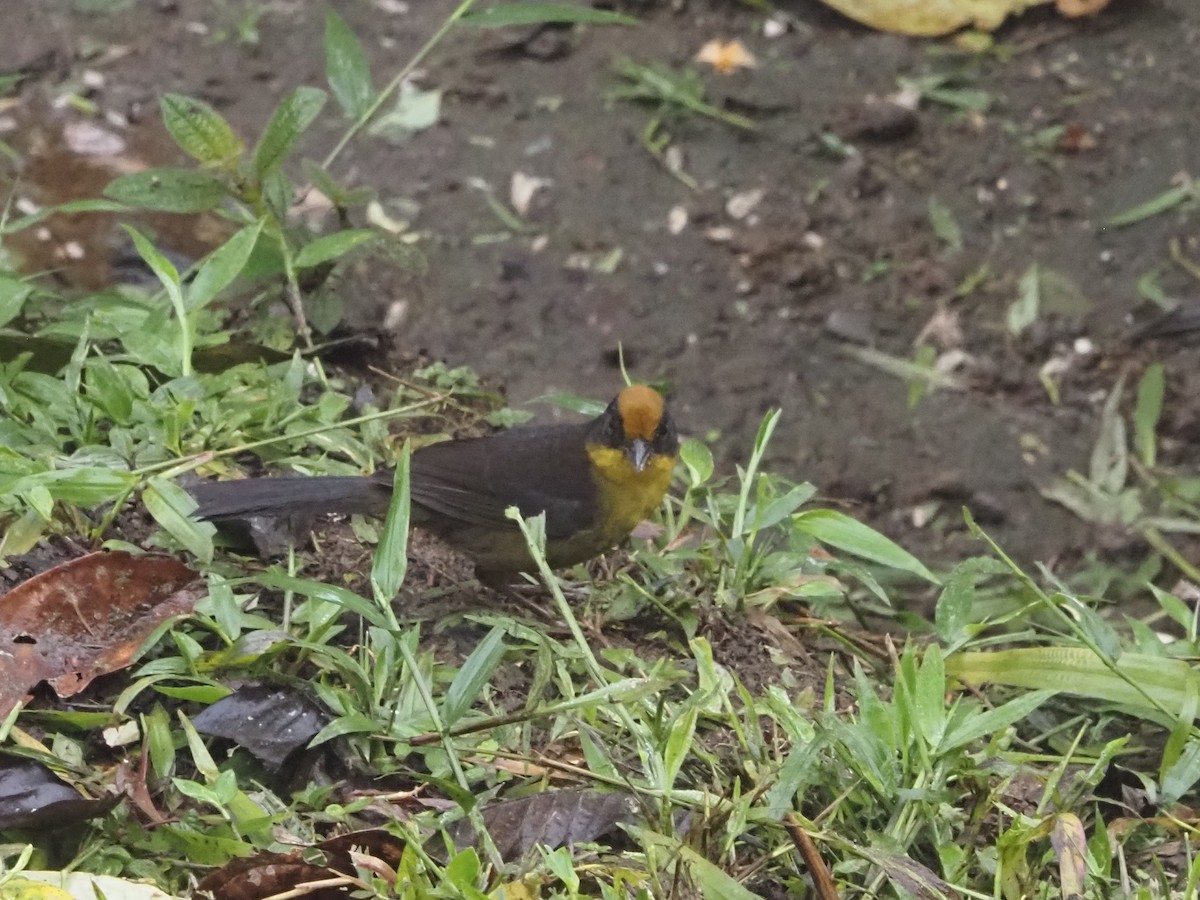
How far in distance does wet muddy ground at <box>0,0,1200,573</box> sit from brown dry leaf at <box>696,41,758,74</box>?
2.4 inches

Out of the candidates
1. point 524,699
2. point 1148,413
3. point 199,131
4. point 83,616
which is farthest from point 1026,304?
point 83,616

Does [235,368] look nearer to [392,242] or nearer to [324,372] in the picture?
[324,372]

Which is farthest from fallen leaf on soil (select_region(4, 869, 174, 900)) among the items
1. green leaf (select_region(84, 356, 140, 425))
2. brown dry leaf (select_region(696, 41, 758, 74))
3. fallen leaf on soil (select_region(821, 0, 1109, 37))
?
fallen leaf on soil (select_region(821, 0, 1109, 37))

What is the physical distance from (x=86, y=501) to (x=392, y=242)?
1603mm

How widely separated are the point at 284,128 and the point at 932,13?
417 centimetres

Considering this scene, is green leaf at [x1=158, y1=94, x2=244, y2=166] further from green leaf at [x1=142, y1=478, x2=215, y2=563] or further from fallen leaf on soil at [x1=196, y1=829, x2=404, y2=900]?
fallen leaf on soil at [x1=196, y1=829, x2=404, y2=900]

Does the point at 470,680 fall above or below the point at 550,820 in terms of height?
above

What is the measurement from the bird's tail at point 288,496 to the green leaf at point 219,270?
622mm

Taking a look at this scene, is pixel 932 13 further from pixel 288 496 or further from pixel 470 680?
pixel 470 680

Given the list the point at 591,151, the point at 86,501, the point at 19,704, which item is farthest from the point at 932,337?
the point at 19,704

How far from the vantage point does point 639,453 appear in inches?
142

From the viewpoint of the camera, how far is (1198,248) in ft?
19.6

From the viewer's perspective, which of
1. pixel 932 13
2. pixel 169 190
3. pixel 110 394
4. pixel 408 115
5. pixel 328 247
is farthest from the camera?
pixel 932 13

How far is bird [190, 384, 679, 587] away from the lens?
3.50 m
